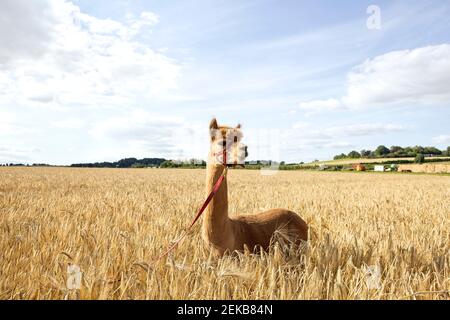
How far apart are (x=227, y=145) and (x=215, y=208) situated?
761 mm

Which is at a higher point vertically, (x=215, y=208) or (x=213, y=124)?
(x=213, y=124)

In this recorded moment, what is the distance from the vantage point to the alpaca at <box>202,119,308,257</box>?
3.07 m

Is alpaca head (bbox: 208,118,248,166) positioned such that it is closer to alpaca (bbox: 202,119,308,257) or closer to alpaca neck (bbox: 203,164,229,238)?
alpaca (bbox: 202,119,308,257)

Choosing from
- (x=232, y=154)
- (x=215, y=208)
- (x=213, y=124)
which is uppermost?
(x=213, y=124)

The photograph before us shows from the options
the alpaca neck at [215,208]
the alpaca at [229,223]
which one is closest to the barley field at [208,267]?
the alpaca at [229,223]

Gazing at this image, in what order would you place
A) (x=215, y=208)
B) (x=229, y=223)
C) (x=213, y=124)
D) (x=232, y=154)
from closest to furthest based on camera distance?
(x=232, y=154)
(x=213, y=124)
(x=215, y=208)
(x=229, y=223)

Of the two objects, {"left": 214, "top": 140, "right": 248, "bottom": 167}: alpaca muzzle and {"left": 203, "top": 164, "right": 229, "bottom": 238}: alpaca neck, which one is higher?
{"left": 214, "top": 140, "right": 248, "bottom": 167}: alpaca muzzle

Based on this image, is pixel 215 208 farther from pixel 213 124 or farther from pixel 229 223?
pixel 213 124

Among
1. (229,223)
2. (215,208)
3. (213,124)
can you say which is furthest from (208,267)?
(213,124)

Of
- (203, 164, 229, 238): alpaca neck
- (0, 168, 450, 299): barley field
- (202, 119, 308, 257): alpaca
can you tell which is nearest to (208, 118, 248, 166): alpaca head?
(202, 119, 308, 257): alpaca

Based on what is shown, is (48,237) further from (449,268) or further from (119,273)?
(449,268)

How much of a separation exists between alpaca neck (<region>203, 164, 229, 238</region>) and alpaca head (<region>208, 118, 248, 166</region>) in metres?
0.22

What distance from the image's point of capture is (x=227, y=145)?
2.89m
